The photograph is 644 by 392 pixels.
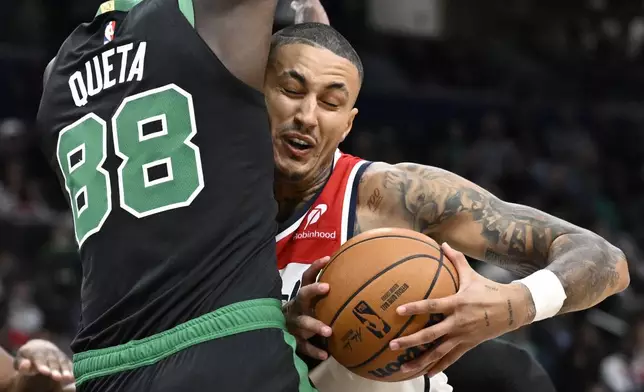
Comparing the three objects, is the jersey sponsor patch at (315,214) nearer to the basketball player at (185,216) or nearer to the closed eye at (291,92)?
the closed eye at (291,92)

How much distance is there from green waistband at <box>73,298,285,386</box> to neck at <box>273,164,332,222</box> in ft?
2.79

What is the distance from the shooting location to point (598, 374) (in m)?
8.47

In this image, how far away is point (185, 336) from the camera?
2412mm

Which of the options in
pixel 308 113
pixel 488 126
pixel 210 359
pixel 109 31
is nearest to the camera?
pixel 210 359

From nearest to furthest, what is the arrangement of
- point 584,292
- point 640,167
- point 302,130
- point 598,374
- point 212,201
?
point 212,201
point 584,292
point 302,130
point 598,374
point 640,167

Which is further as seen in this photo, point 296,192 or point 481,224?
point 296,192

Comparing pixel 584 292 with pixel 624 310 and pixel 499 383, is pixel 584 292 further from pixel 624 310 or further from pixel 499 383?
pixel 624 310

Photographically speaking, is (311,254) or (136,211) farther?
(311,254)

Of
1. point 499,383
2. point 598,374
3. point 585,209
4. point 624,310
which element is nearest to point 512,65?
point 585,209

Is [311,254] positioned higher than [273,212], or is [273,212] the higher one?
[273,212]

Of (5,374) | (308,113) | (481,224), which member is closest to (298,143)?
(308,113)

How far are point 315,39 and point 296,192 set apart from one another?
50cm

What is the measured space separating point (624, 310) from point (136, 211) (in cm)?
789

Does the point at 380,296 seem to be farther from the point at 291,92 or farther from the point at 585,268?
the point at 291,92
